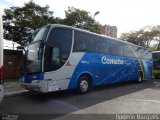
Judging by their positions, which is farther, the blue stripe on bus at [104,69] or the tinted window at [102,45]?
the tinted window at [102,45]

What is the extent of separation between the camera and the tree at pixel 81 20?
82.2 feet

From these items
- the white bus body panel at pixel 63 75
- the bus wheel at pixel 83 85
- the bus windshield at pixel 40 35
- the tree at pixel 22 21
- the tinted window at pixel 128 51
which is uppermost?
the tree at pixel 22 21

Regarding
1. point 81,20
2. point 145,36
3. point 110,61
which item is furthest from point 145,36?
point 110,61

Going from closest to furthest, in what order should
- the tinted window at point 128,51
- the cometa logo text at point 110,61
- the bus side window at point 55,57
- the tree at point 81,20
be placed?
the bus side window at point 55,57 → the cometa logo text at point 110,61 → the tinted window at point 128,51 → the tree at point 81,20

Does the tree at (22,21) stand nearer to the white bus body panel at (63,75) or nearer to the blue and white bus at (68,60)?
the blue and white bus at (68,60)

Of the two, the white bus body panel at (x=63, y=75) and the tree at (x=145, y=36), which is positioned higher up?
the tree at (x=145, y=36)

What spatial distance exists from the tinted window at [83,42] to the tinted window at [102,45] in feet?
1.58

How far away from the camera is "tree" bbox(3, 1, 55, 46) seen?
19922mm

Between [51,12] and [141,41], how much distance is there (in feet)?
82.2

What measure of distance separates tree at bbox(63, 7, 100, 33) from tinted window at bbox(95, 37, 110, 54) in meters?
13.7

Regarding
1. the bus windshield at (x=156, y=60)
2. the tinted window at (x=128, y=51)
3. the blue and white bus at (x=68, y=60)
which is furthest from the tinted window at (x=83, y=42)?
the bus windshield at (x=156, y=60)

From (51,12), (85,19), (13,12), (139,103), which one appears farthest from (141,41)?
(139,103)

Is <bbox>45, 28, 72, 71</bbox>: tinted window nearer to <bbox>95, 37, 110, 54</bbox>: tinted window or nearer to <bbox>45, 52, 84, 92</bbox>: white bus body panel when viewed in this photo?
<bbox>45, 52, 84, 92</bbox>: white bus body panel

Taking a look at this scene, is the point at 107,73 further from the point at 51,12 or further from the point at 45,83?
the point at 51,12
